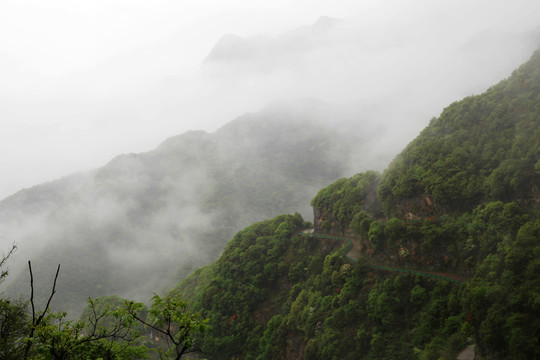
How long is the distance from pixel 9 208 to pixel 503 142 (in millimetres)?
171235

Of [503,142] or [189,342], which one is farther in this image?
[503,142]

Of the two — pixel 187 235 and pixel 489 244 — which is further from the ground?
pixel 187 235

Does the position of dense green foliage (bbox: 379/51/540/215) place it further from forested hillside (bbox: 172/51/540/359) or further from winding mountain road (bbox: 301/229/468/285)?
winding mountain road (bbox: 301/229/468/285)

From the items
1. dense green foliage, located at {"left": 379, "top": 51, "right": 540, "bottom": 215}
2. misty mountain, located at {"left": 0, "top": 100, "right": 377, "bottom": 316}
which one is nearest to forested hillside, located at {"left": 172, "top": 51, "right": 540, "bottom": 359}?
dense green foliage, located at {"left": 379, "top": 51, "right": 540, "bottom": 215}

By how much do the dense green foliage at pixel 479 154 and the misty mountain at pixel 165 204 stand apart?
87.1m

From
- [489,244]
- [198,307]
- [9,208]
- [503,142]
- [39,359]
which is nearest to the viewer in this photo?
[39,359]

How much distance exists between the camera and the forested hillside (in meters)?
20.8

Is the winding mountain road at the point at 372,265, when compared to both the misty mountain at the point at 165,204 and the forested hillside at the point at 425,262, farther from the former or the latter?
the misty mountain at the point at 165,204

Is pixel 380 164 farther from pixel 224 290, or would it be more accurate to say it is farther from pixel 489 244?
pixel 489 244

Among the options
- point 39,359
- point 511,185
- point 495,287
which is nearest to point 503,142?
point 511,185

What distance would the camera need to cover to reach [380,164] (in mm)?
119125

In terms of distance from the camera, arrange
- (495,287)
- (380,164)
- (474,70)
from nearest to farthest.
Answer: (495,287) → (380,164) → (474,70)

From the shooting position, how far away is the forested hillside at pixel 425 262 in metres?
20.8

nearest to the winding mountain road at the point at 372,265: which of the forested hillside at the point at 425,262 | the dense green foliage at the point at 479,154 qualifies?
the forested hillside at the point at 425,262
